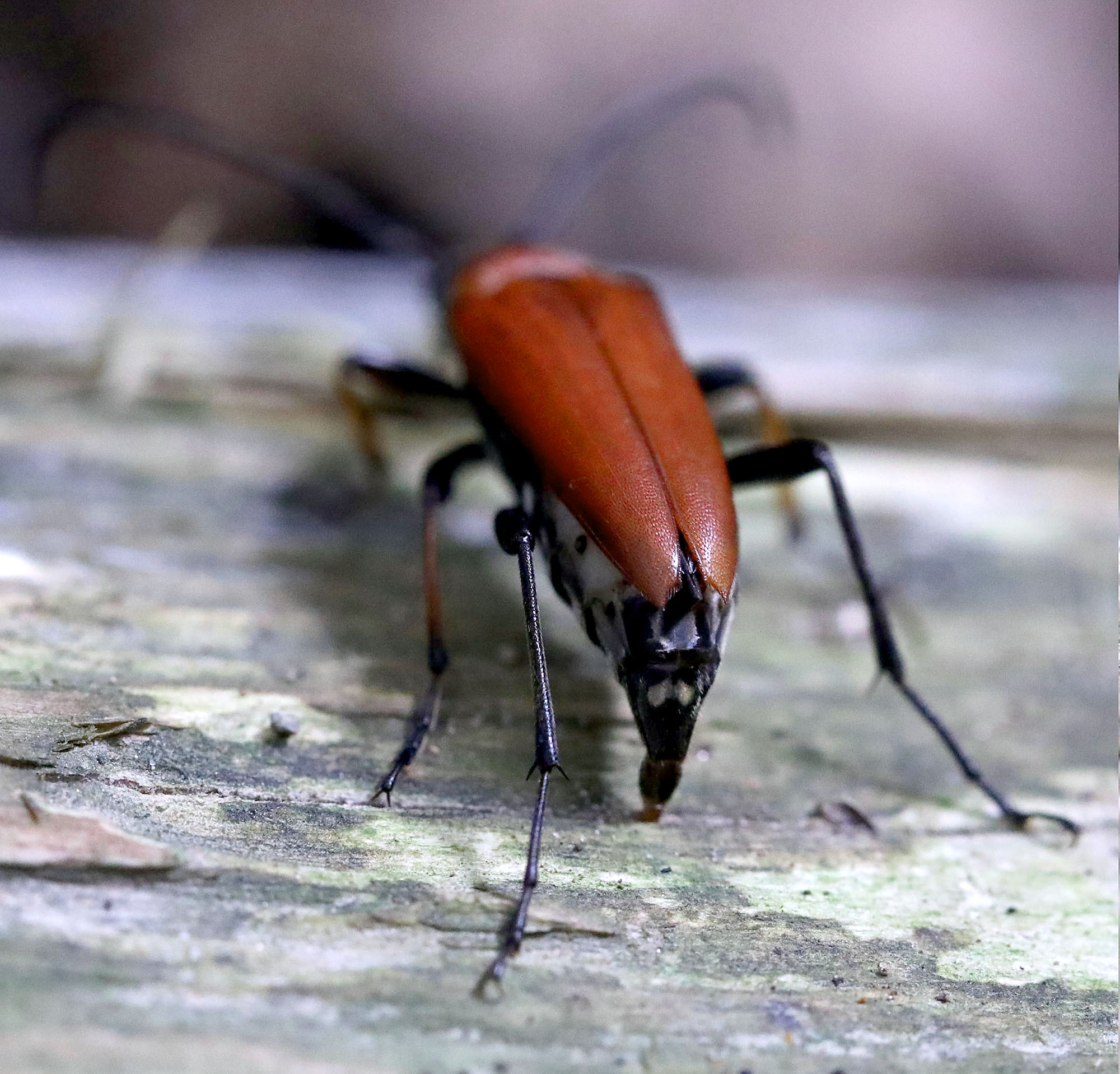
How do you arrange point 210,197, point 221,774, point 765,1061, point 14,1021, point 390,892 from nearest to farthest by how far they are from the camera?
point 14,1021
point 765,1061
point 390,892
point 221,774
point 210,197

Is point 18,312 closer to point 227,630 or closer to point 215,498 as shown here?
point 215,498

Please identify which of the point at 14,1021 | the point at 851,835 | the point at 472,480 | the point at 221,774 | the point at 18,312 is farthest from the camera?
the point at 18,312

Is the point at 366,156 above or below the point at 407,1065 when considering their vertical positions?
above

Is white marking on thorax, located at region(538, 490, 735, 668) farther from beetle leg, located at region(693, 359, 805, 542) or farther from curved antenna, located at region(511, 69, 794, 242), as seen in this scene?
curved antenna, located at region(511, 69, 794, 242)

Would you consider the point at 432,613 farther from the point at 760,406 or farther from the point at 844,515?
the point at 760,406

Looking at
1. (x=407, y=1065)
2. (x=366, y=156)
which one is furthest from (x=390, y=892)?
(x=366, y=156)

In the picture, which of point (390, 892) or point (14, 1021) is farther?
point (390, 892)
